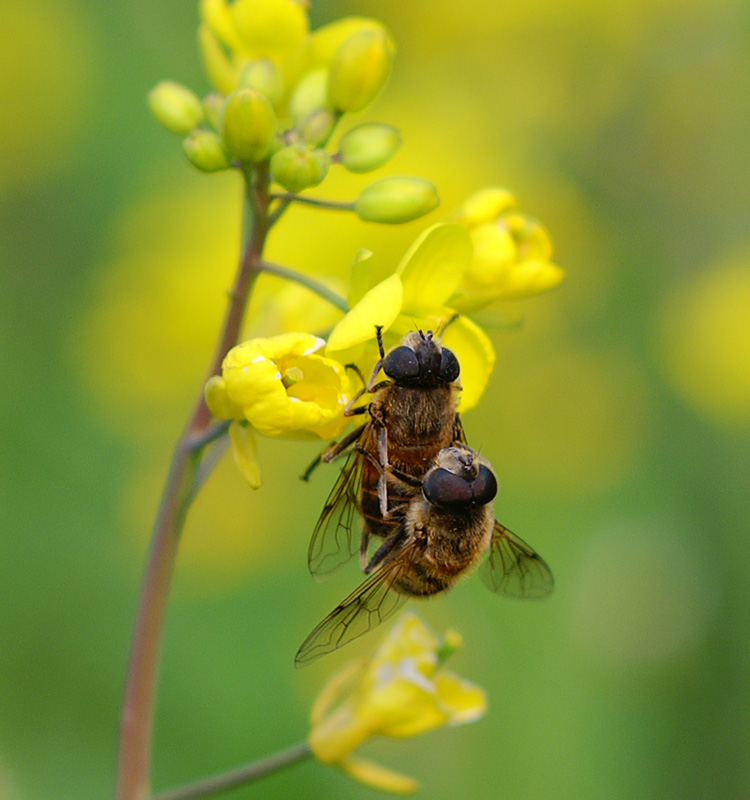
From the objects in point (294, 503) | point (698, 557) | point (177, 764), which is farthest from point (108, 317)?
point (698, 557)

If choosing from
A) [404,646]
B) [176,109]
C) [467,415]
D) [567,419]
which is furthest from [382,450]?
[567,419]

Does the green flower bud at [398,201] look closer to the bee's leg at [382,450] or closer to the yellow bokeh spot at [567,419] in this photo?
the bee's leg at [382,450]

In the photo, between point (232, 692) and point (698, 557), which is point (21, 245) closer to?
point (232, 692)

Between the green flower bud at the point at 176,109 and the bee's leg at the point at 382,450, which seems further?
the green flower bud at the point at 176,109

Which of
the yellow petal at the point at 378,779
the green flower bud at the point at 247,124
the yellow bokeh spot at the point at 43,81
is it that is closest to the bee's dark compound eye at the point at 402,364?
the green flower bud at the point at 247,124

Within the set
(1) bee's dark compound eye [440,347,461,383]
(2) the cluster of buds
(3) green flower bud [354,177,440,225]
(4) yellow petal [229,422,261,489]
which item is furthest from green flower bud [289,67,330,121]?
(4) yellow petal [229,422,261,489]
